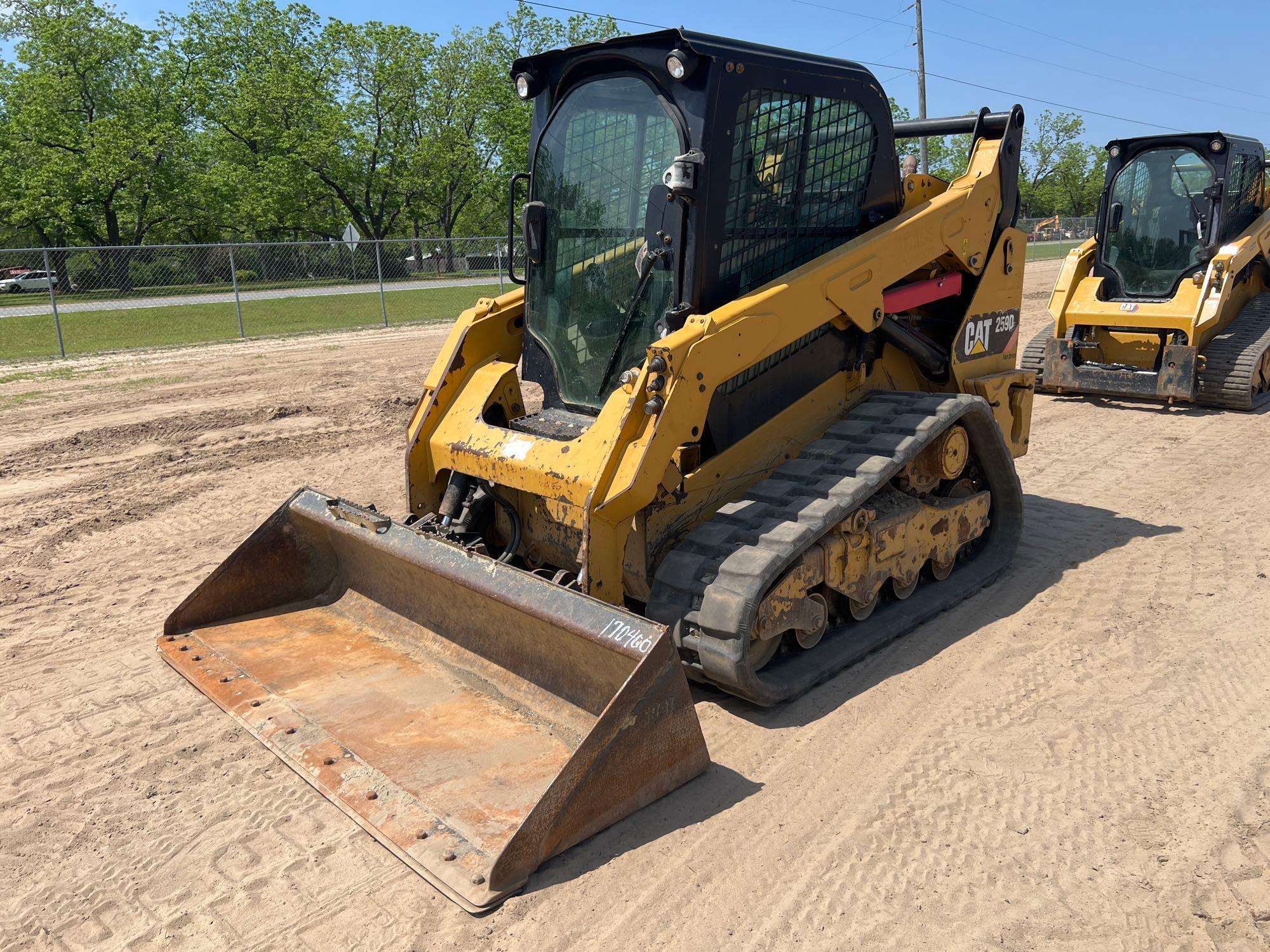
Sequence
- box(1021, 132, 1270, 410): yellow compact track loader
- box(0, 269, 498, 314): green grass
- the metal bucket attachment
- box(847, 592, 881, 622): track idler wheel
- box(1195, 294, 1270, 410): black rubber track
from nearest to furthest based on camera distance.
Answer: the metal bucket attachment, box(847, 592, 881, 622): track idler wheel, box(1195, 294, 1270, 410): black rubber track, box(1021, 132, 1270, 410): yellow compact track loader, box(0, 269, 498, 314): green grass

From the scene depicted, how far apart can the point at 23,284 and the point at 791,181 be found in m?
33.3

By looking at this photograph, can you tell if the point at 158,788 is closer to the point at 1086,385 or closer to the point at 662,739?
the point at 662,739

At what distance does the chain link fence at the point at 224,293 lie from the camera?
1892cm

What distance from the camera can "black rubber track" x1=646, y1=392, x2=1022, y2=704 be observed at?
152 inches

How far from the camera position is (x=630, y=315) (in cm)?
459

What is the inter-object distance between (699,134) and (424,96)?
42710 millimetres

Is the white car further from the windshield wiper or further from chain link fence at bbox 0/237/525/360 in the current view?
the windshield wiper

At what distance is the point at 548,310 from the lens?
507 cm

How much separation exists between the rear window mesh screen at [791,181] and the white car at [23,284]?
29885 mm

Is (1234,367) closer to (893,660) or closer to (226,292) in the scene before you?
(893,660)

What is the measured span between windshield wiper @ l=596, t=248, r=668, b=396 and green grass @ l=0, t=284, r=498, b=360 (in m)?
13.3

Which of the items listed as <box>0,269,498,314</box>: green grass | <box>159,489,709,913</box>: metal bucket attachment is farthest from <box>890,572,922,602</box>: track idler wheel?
<box>0,269,498,314</box>: green grass

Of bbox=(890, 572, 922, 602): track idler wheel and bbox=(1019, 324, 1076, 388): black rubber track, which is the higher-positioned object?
bbox=(1019, 324, 1076, 388): black rubber track

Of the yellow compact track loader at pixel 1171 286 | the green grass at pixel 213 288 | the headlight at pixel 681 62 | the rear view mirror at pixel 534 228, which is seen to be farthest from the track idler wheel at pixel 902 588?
the green grass at pixel 213 288
